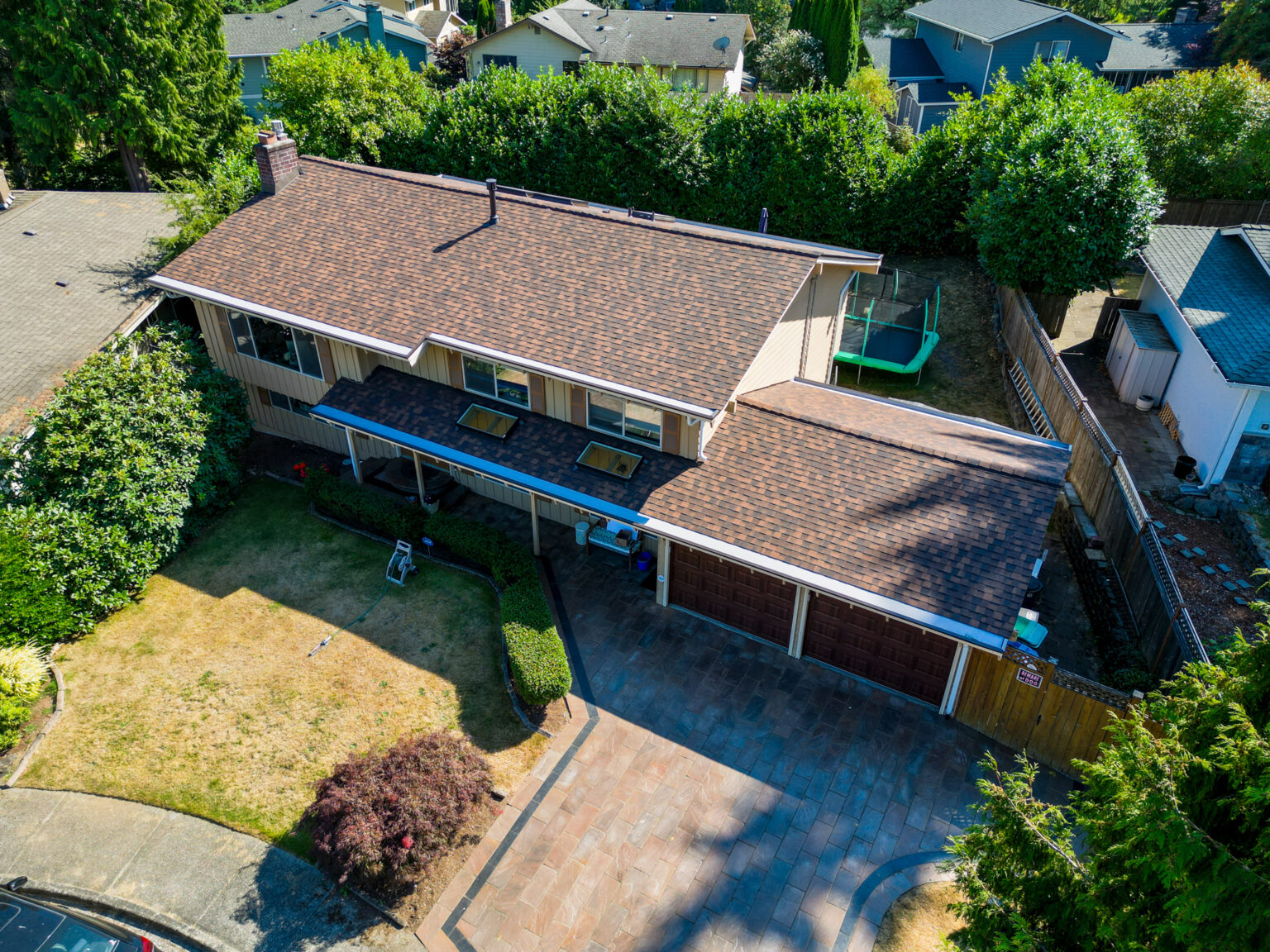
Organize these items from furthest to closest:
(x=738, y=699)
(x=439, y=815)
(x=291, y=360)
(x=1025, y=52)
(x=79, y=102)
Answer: (x=1025, y=52), (x=79, y=102), (x=291, y=360), (x=738, y=699), (x=439, y=815)

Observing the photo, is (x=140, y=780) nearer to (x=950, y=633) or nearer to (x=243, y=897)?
(x=243, y=897)

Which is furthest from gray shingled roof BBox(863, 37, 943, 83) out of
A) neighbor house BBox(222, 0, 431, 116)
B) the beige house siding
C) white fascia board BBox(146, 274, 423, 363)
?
white fascia board BBox(146, 274, 423, 363)

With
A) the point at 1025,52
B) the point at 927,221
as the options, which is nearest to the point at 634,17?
the point at 1025,52

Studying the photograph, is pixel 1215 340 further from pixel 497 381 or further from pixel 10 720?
pixel 10 720

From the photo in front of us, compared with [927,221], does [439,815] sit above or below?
below

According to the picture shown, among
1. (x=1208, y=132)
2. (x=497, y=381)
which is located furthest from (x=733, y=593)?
(x=1208, y=132)

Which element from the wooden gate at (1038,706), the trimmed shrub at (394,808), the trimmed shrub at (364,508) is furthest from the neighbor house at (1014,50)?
the trimmed shrub at (394,808)

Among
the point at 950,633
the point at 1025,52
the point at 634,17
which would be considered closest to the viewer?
the point at 950,633

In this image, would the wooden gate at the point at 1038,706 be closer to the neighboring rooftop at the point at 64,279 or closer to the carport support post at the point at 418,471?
the carport support post at the point at 418,471
